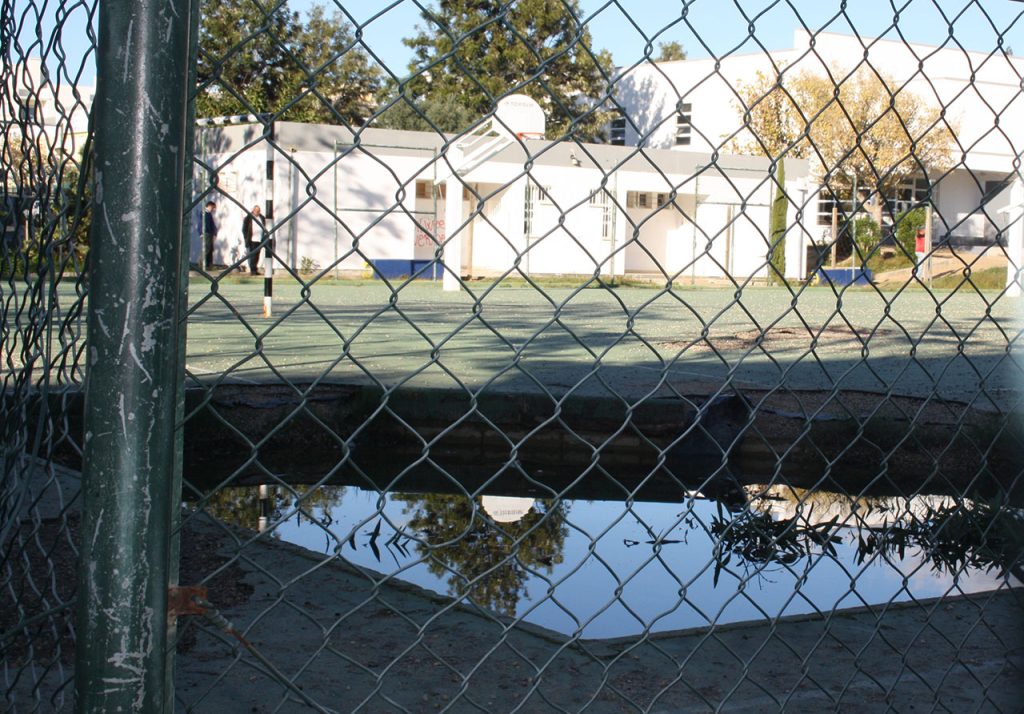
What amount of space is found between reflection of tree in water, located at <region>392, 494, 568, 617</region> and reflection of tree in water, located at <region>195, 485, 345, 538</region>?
32 cm

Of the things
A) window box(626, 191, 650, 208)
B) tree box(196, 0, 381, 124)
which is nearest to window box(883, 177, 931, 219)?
window box(626, 191, 650, 208)

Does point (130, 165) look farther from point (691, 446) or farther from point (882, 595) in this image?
point (691, 446)

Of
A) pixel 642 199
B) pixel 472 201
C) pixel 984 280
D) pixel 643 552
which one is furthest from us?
pixel 642 199

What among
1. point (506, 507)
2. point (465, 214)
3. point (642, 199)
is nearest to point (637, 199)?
point (642, 199)

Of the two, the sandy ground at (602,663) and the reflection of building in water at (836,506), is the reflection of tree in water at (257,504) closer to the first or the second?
the sandy ground at (602,663)

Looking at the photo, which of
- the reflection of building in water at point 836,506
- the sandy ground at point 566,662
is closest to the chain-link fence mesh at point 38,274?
the sandy ground at point 566,662

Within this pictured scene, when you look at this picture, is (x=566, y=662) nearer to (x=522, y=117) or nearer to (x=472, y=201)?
(x=522, y=117)

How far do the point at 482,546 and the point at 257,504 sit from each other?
1170mm

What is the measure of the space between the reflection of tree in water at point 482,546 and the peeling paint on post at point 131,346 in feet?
5.94

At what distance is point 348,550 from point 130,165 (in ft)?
9.41

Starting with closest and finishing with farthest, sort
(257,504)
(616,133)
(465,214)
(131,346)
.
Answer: (131,346)
(257,504)
(465,214)
(616,133)

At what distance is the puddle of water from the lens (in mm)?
3270

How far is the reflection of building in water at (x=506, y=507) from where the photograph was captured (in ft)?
14.8

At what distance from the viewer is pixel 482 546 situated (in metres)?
3.94
